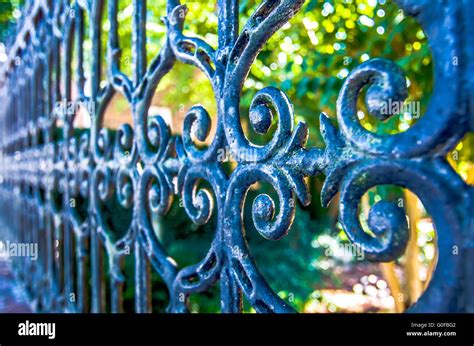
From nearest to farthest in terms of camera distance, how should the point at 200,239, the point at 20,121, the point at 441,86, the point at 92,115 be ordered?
the point at 441,86 → the point at 92,115 → the point at 20,121 → the point at 200,239

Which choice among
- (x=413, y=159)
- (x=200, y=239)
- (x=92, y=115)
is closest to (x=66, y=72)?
(x=92, y=115)

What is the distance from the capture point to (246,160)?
3.11 ft

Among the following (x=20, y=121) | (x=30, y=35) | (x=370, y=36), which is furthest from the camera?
(x=20, y=121)

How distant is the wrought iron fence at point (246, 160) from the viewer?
0.59 meters

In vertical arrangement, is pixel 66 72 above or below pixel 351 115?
above

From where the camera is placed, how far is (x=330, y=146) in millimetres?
740

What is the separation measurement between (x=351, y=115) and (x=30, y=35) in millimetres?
3271

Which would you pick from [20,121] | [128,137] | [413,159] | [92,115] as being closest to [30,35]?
[20,121]

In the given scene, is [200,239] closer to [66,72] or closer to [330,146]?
[66,72]

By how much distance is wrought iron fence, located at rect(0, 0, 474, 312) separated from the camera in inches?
23.4

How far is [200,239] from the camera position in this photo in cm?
482
